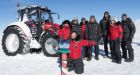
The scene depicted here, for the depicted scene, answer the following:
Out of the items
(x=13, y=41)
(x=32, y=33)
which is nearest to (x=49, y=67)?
(x=32, y=33)

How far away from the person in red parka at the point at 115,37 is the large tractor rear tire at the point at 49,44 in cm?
230

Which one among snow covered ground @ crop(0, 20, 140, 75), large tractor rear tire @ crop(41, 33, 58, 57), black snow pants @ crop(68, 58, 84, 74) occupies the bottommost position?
snow covered ground @ crop(0, 20, 140, 75)

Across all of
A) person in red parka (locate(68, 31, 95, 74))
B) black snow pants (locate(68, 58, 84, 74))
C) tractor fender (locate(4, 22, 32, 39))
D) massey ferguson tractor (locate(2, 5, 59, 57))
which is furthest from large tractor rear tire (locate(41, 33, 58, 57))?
person in red parka (locate(68, 31, 95, 74))

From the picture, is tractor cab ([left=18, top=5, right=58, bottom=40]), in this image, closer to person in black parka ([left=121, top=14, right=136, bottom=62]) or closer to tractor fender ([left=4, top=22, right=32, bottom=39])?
tractor fender ([left=4, top=22, right=32, bottom=39])

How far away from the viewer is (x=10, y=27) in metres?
12.9

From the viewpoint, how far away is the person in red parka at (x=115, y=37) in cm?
1014

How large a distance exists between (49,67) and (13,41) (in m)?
3.55

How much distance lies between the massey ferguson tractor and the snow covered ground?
56 cm

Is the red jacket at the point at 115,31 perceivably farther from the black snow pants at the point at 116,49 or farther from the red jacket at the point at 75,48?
the red jacket at the point at 75,48

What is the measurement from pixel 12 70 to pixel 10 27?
12.3 feet

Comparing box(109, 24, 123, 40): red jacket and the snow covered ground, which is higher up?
box(109, 24, 123, 40): red jacket

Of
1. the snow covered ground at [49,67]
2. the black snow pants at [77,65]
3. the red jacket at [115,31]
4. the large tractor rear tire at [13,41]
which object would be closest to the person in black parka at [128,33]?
the red jacket at [115,31]

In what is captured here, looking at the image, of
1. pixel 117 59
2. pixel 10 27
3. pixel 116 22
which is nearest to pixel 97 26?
pixel 116 22

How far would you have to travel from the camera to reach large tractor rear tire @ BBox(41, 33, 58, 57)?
1156cm
